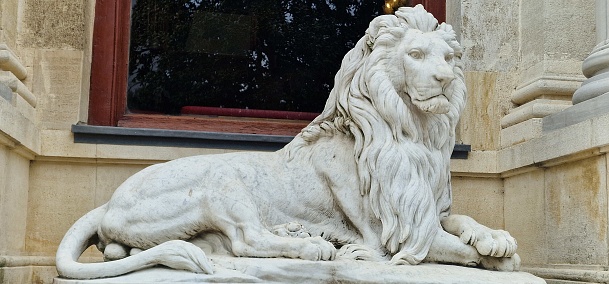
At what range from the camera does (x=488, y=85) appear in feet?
20.0

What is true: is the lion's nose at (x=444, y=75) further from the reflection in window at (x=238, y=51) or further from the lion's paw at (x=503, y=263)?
the reflection in window at (x=238, y=51)

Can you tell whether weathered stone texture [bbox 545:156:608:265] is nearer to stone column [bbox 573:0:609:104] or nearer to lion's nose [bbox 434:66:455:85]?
stone column [bbox 573:0:609:104]

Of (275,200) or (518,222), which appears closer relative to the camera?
(275,200)

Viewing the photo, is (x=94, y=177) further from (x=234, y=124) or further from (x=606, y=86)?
(x=606, y=86)

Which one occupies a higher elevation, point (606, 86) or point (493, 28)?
point (493, 28)

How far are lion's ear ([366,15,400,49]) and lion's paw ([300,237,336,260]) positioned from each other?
1133 millimetres

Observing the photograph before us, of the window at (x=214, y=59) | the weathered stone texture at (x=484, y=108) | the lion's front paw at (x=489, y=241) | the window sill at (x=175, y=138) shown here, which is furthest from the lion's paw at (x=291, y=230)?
the weathered stone texture at (x=484, y=108)

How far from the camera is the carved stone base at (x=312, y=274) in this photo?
12.5 ft

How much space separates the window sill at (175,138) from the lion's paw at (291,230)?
1.53 m

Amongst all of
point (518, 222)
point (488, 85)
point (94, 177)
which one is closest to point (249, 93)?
point (94, 177)

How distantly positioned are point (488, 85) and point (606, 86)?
1.12 metres

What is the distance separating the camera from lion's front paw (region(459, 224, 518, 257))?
13.8ft

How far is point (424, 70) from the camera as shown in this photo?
436 centimetres

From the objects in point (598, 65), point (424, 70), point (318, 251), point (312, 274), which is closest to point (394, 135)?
point (424, 70)
